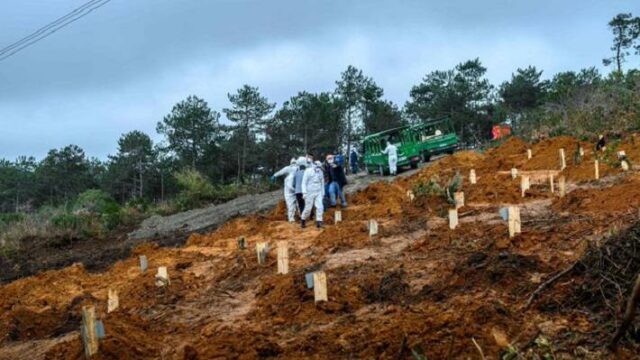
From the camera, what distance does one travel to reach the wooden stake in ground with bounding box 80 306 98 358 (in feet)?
19.3

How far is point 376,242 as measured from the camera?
11312 mm

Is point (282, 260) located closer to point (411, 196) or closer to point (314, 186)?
point (314, 186)

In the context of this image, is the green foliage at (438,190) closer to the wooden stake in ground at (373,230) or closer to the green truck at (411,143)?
the wooden stake in ground at (373,230)

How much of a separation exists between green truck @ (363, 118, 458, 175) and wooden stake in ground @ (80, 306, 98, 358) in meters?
21.5

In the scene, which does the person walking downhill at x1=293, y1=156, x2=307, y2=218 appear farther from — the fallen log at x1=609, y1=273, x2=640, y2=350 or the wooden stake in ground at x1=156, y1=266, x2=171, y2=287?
the fallen log at x1=609, y1=273, x2=640, y2=350

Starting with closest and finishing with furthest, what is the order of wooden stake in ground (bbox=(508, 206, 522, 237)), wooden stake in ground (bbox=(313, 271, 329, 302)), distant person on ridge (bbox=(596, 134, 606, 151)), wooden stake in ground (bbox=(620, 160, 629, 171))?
1. wooden stake in ground (bbox=(313, 271, 329, 302))
2. wooden stake in ground (bbox=(508, 206, 522, 237))
3. wooden stake in ground (bbox=(620, 160, 629, 171))
4. distant person on ridge (bbox=(596, 134, 606, 151))

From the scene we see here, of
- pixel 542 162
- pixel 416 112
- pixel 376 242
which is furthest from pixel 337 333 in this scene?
pixel 416 112

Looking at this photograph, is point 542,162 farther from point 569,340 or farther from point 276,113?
point 276,113

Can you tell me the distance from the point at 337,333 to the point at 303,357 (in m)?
0.62

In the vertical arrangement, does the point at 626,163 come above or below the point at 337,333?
above

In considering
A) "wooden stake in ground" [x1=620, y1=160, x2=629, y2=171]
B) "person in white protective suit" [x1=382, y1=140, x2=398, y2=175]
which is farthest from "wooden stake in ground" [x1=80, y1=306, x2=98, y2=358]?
"person in white protective suit" [x1=382, y1=140, x2=398, y2=175]

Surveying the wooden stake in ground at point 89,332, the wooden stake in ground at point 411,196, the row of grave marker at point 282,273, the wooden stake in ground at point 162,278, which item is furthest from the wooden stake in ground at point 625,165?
the wooden stake in ground at point 89,332

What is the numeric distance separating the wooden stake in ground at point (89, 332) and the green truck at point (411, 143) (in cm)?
2146

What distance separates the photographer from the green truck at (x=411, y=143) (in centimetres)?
2733
